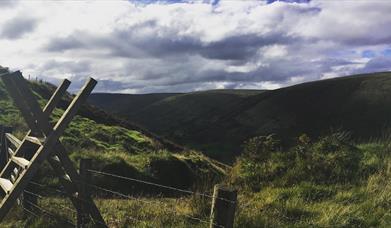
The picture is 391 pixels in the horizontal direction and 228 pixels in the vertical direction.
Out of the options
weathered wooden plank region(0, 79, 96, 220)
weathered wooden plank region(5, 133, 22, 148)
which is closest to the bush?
weathered wooden plank region(5, 133, 22, 148)

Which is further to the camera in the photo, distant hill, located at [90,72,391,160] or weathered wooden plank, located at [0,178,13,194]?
distant hill, located at [90,72,391,160]

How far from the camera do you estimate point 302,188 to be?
11.0 metres

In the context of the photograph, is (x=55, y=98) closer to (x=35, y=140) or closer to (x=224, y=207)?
(x=35, y=140)

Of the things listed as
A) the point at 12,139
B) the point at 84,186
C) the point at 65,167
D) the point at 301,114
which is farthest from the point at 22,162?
the point at 301,114

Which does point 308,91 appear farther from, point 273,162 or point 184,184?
point 273,162

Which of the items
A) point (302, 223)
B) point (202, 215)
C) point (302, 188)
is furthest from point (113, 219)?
point (302, 188)

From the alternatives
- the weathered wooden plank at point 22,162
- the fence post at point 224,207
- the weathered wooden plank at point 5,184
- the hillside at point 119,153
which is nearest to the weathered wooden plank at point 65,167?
the weathered wooden plank at point 22,162

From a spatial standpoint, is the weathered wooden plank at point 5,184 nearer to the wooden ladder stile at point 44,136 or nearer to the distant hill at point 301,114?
the wooden ladder stile at point 44,136

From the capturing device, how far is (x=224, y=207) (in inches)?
253

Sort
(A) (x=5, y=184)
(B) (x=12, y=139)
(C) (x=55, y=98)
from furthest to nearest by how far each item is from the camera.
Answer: (B) (x=12, y=139)
(A) (x=5, y=184)
(C) (x=55, y=98)

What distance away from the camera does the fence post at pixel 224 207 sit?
6387mm

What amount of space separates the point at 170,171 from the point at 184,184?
37.4 inches

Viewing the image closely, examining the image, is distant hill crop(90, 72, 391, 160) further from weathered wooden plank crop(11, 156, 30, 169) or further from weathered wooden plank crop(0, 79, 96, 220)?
weathered wooden plank crop(0, 79, 96, 220)

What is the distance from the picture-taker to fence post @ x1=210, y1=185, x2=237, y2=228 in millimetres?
6387
